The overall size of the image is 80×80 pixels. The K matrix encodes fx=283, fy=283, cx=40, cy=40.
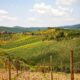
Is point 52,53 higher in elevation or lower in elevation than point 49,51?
lower

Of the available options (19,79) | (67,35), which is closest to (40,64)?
(19,79)

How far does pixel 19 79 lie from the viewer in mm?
53812

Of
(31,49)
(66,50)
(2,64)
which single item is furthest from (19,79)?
(31,49)

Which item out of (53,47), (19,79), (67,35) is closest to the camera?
(19,79)

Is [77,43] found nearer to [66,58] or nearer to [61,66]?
[66,58]

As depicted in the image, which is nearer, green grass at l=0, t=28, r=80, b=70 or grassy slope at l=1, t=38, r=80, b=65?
green grass at l=0, t=28, r=80, b=70

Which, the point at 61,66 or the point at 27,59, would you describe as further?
the point at 27,59

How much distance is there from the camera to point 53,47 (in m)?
110

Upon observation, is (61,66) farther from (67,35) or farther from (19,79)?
(67,35)

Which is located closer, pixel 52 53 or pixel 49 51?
pixel 52 53

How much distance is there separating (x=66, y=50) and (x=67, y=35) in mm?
34039

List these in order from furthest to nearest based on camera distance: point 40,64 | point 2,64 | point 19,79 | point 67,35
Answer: point 67,35 → point 40,64 → point 2,64 → point 19,79

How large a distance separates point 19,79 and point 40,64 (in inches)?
1478

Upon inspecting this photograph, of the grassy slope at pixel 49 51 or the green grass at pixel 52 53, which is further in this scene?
the grassy slope at pixel 49 51
